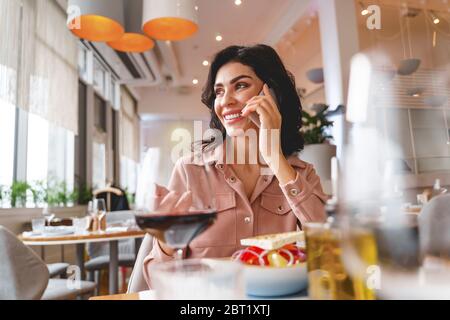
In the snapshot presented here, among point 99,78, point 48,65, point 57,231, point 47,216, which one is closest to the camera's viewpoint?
point 57,231

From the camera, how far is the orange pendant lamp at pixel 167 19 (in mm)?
1273

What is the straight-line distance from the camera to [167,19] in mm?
1923

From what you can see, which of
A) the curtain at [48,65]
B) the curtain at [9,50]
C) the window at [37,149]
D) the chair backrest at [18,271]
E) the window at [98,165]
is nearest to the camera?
the chair backrest at [18,271]

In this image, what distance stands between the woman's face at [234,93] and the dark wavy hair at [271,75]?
0.7 inches

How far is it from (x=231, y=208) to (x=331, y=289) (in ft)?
1.27

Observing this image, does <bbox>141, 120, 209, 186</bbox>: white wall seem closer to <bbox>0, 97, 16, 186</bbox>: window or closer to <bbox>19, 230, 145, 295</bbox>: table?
<bbox>19, 230, 145, 295</bbox>: table

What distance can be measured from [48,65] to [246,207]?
2.96 m

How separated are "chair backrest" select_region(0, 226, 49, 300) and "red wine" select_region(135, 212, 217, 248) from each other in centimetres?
108

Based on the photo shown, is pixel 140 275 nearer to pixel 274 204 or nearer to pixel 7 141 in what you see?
pixel 274 204

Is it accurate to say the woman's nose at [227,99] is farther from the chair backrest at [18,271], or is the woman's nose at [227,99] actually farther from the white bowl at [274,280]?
the chair backrest at [18,271]

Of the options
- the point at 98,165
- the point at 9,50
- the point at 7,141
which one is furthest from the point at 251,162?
the point at 98,165

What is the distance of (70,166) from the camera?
3.80 metres

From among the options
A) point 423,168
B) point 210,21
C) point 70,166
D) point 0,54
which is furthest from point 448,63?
point 70,166

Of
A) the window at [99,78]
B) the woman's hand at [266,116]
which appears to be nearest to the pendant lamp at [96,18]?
the woman's hand at [266,116]
